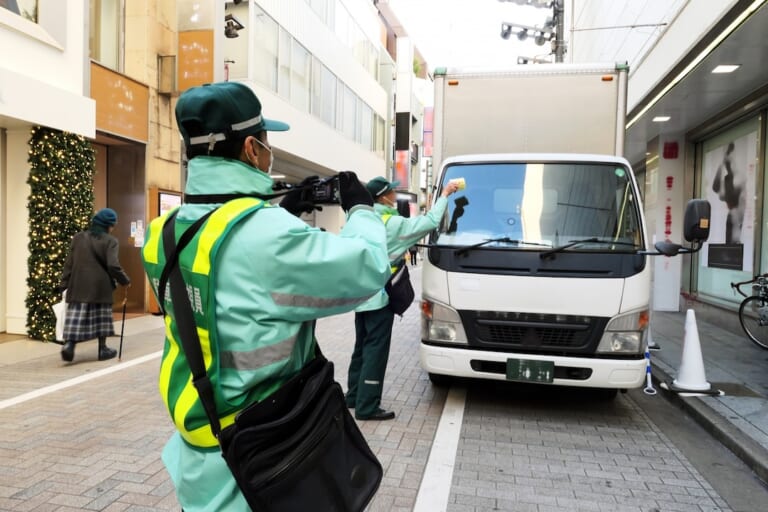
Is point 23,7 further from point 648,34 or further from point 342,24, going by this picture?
point 342,24

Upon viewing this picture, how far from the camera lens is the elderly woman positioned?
7059 millimetres

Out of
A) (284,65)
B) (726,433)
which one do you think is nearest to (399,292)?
(726,433)

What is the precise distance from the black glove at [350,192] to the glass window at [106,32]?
10.6m

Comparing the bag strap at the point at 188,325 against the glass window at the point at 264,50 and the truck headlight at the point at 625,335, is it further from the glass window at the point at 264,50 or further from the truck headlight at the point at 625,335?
the glass window at the point at 264,50

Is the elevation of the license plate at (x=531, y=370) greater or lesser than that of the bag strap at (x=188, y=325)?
lesser

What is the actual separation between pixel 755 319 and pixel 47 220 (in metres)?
10.8

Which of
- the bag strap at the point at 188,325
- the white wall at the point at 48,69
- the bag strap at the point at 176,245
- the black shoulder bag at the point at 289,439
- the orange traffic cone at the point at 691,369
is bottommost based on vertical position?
the orange traffic cone at the point at 691,369

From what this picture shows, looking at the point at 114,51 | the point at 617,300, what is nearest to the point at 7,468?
the point at 617,300

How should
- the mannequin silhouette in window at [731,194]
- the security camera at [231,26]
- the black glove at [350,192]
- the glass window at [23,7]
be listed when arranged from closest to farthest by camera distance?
1. the black glove at [350,192]
2. the glass window at [23,7]
3. the mannequin silhouette in window at [731,194]
4. the security camera at [231,26]

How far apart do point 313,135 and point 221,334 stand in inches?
720

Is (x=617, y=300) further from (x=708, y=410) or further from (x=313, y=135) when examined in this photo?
(x=313, y=135)

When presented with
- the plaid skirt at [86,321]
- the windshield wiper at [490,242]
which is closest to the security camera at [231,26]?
the plaid skirt at [86,321]

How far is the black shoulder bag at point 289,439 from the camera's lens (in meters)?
1.36

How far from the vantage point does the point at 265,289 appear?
4.65 ft
